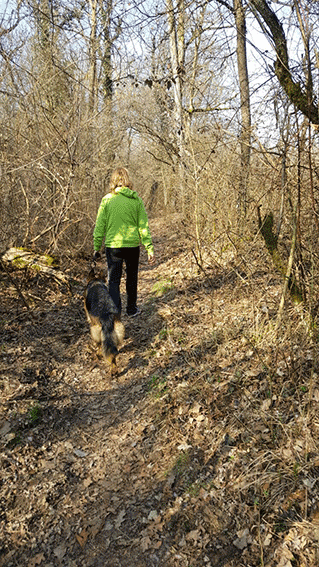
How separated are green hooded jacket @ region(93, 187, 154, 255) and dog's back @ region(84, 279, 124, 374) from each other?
888 millimetres

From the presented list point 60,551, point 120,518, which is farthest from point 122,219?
point 60,551

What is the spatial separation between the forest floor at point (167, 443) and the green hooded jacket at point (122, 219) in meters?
1.44

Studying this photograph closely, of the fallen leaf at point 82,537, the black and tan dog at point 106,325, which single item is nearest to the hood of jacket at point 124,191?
the black and tan dog at point 106,325

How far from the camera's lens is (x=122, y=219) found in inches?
224

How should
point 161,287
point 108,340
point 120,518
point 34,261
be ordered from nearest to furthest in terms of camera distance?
1. point 120,518
2. point 108,340
3. point 34,261
4. point 161,287

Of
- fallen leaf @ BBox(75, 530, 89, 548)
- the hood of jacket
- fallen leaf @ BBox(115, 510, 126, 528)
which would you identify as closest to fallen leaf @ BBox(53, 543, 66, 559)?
fallen leaf @ BBox(75, 530, 89, 548)

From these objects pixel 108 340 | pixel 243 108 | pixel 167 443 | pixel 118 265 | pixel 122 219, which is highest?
pixel 243 108

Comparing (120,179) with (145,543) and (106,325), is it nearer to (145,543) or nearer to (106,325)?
(106,325)

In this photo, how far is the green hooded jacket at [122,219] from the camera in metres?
5.68

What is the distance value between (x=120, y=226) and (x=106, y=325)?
64.1 inches

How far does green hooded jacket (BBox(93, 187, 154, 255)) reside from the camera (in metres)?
5.68

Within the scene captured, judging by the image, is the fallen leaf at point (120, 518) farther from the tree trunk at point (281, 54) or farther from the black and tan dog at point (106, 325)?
the tree trunk at point (281, 54)

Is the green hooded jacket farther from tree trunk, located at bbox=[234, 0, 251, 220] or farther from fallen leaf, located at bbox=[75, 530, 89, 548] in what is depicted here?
fallen leaf, located at bbox=[75, 530, 89, 548]

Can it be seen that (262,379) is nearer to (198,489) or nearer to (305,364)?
(305,364)
